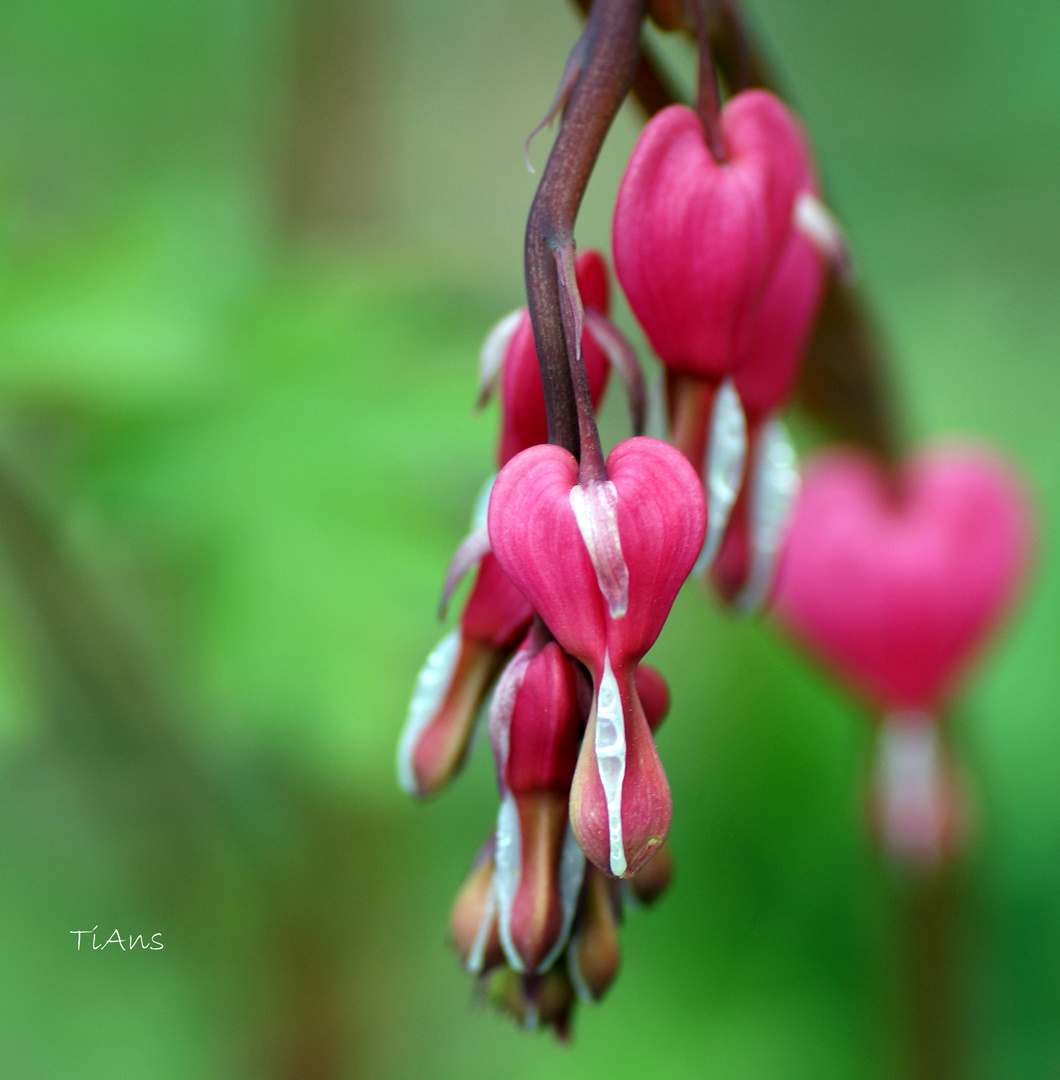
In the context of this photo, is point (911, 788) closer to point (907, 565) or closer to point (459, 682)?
point (907, 565)

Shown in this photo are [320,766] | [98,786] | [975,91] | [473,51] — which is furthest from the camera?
[473,51]

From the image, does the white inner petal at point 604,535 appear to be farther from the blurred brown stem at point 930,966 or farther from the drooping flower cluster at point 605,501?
the blurred brown stem at point 930,966

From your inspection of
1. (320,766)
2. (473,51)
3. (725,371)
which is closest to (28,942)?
(320,766)

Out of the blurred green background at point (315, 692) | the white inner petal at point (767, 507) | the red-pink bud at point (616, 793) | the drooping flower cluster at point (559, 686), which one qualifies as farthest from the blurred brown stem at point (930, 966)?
the red-pink bud at point (616, 793)

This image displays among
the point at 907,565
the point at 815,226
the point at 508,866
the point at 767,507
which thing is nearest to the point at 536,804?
the point at 508,866

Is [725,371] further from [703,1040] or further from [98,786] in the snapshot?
[703,1040]

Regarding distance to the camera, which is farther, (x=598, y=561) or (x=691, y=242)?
(x=691, y=242)
